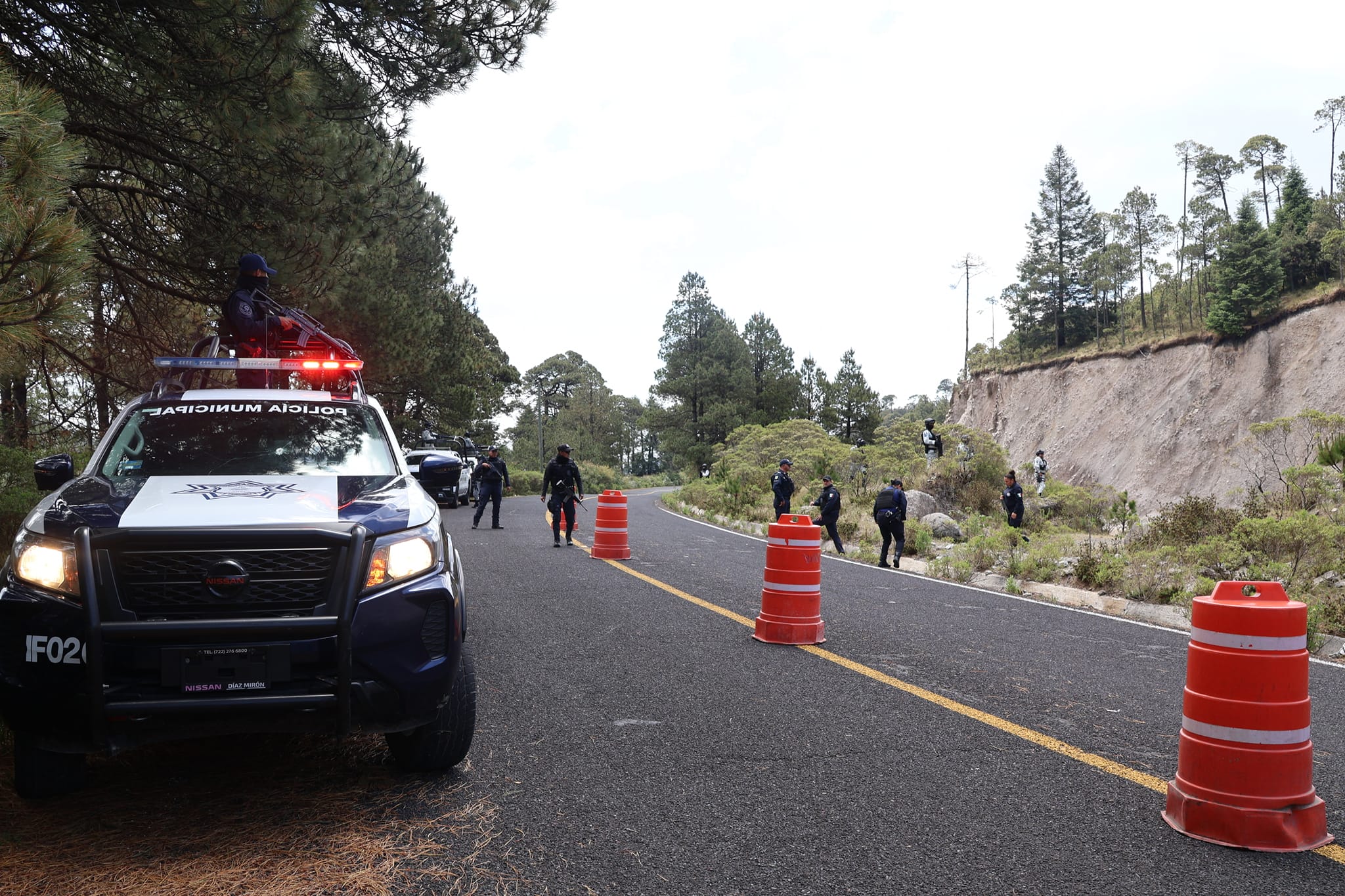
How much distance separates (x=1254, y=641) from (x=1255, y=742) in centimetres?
42

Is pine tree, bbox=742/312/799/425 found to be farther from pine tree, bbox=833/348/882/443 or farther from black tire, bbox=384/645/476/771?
black tire, bbox=384/645/476/771

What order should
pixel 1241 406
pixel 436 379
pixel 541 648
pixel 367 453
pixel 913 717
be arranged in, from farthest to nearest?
pixel 1241 406 → pixel 436 379 → pixel 541 648 → pixel 913 717 → pixel 367 453

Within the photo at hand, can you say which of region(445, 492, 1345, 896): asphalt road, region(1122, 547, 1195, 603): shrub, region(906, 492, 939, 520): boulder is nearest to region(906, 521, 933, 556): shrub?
region(906, 492, 939, 520): boulder

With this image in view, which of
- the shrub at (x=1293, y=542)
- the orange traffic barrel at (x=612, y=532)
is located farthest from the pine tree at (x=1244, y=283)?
the orange traffic barrel at (x=612, y=532)

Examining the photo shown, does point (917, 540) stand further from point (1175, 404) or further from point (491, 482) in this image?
point (1175, 404)

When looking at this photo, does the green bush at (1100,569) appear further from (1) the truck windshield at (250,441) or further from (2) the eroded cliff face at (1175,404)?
(2) the eroded cliff face at (1175,404)

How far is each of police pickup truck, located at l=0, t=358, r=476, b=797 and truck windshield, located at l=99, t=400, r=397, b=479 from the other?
59 centimetres

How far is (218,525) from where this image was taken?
3.63 m

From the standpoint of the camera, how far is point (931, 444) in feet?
84.7

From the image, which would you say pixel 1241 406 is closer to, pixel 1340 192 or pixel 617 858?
pixel 1340 192

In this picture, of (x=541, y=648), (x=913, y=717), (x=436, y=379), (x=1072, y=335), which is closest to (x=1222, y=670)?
(x=913, y=717)

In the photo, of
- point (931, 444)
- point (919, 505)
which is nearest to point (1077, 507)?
point (931, 444)

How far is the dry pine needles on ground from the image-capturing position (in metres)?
3.27

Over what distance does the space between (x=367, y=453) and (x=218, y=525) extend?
4.89 ft
